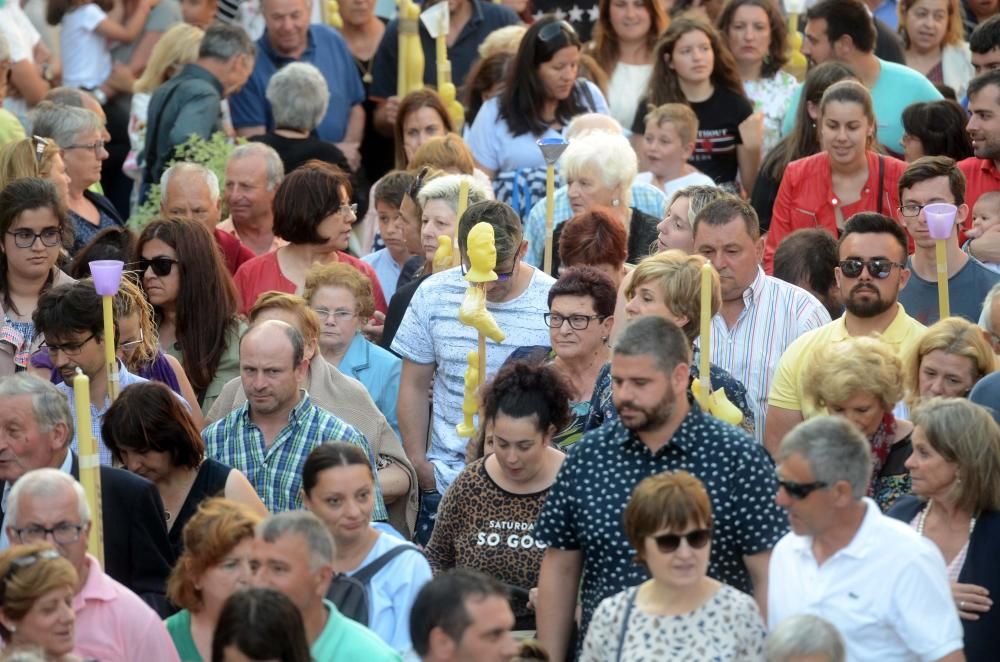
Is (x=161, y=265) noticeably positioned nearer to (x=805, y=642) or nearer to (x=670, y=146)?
(x=670, y=146)

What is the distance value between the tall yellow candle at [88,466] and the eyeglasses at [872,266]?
3101 millimetres

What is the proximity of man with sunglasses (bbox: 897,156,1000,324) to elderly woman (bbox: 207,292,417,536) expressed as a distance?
7.76 feet

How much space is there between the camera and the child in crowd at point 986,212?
8.80 meters

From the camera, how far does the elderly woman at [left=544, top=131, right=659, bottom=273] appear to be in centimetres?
940

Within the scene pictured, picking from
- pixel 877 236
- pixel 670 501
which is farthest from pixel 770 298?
pixel 670 501

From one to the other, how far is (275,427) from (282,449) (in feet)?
0.36

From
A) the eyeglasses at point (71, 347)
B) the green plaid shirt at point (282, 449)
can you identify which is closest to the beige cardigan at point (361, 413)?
the green plaid shirt at point (282, 449)

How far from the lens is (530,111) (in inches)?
427

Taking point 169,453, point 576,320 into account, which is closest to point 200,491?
point 169,453

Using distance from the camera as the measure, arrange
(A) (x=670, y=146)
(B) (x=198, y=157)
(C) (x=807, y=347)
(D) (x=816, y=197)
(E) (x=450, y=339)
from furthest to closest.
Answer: (B) (x=198, y=157) < (A) (x=670, y=146) < (D) (x=816, y=197) < (E) (x=450, y=339) < (C) (x=807, y=347)

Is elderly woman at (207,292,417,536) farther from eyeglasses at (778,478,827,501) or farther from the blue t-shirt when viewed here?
the blue t-shirt

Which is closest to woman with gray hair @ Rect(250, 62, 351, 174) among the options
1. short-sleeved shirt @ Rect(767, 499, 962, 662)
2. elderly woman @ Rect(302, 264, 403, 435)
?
elderly woman @ Rect(302, 264, 403, 435)

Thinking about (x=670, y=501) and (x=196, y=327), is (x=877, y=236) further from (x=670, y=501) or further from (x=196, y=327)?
(x=196, y=327)

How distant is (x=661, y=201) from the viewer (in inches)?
395
